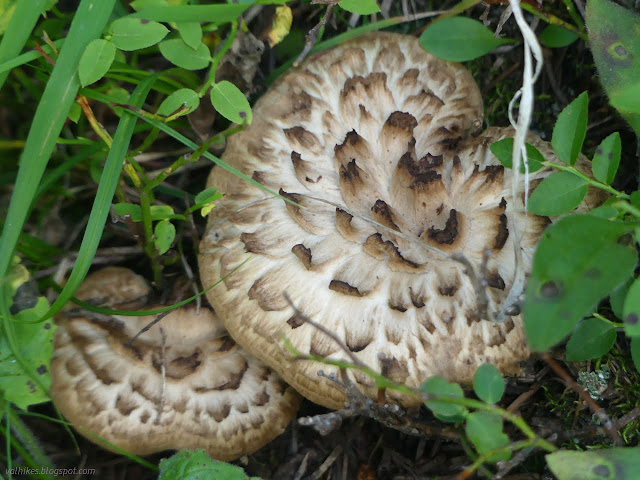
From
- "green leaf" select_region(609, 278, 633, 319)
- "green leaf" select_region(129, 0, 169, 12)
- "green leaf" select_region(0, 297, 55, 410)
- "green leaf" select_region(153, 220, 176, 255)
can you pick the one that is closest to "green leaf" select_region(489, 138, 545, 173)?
"green leaf" select_region(609, 278, 633, 319)

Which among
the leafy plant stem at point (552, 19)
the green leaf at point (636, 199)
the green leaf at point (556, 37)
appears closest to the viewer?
the green leaf at point (636, 199)

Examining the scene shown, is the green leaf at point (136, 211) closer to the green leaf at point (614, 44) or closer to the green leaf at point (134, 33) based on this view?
the green leaf at point (134, 33)

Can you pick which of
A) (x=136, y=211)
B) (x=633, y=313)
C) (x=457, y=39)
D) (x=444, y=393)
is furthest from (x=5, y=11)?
(x=633, y=313)

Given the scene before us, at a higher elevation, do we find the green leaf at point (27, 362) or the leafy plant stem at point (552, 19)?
the leafy plant stem at point (552, 19)

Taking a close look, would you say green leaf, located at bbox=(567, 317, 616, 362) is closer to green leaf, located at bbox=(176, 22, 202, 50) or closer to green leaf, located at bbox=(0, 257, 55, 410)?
green leaf, located at bbox=(176, 22, 202, 50)

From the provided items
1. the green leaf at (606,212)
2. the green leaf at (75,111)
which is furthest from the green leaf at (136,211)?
the green leaf at (606,212)

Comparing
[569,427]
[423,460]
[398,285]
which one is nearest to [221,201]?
[398,285]
